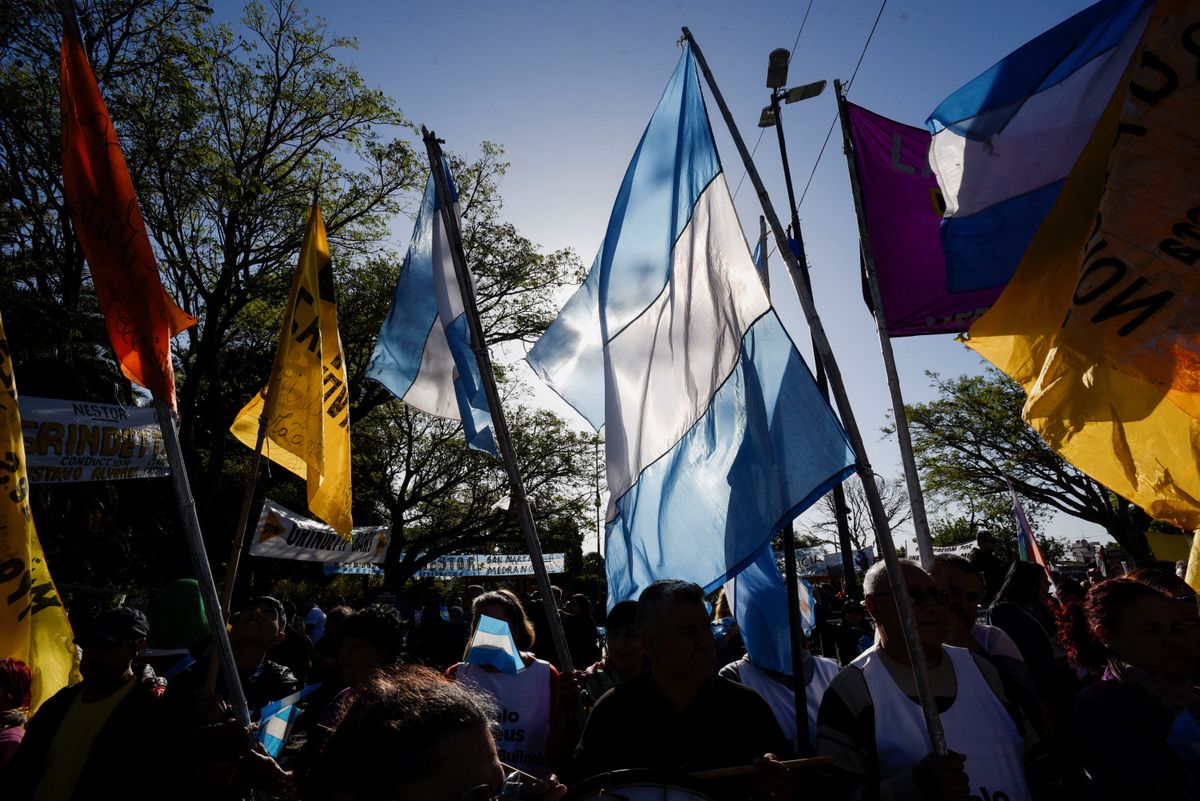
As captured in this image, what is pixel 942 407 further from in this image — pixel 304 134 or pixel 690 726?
pixel 690 726

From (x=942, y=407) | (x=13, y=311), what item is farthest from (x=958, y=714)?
(x=942, y=407)

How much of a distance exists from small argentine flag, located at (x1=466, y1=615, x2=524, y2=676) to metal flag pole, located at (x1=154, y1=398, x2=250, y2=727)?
3.69 ft

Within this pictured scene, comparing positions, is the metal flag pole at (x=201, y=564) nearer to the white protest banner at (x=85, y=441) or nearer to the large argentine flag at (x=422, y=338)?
the large argentine flag at (x=422, y=338)

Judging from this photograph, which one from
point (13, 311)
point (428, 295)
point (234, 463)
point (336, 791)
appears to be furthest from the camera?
point (234, 463)

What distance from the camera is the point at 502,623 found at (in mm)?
4012

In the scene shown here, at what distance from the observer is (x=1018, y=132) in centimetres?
374

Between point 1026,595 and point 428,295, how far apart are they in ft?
14.2

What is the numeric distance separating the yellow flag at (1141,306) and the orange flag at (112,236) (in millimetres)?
3887

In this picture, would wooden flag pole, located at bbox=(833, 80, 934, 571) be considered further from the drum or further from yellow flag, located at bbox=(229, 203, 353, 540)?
yellow flag, located at bbox=(229, 203, 353, 540)

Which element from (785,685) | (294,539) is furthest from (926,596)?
(294,539)

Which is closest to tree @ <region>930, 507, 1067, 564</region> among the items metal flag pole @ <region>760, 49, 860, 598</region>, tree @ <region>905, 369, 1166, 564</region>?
tree @ <region>905, 369, 1166, 564</region>

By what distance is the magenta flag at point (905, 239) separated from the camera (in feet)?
16.3

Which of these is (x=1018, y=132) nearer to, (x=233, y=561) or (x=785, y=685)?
(x=785, y=685)

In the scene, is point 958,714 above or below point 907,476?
below
